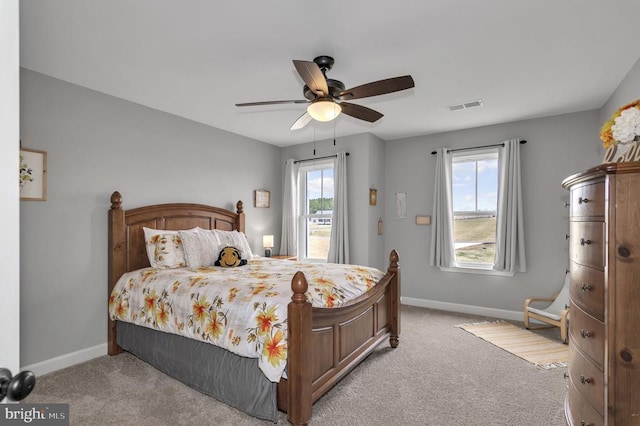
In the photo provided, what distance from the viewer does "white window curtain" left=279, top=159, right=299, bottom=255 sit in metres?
5.49

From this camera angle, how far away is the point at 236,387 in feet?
7.58

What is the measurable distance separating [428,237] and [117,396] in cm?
415

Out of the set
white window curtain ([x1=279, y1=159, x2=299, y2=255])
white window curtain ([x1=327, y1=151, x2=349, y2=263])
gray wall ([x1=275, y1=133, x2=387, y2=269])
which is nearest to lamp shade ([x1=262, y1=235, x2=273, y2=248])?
white window curtain ([x1=279, y1=159, x2=299, y2=255])

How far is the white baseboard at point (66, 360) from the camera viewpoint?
284 centimetres

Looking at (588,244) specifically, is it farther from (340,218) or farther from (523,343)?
(340,218)

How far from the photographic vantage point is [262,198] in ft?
17.3

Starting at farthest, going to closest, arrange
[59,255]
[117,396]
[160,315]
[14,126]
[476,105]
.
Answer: [476,105] < [59,255] < [160,315] < [117,396] < [14,126]

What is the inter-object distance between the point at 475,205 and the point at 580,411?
3.20 meters

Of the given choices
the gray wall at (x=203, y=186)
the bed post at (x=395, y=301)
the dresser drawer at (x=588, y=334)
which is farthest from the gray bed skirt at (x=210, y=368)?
the dresser drawer at (x=588, y=334)

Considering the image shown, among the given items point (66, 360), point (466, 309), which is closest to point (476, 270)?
point (466, 309)

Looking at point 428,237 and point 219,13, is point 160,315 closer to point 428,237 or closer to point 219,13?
point 219,13

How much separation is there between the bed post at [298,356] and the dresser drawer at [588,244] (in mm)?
1544

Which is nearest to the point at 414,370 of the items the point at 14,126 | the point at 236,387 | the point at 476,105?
the point at 236,387

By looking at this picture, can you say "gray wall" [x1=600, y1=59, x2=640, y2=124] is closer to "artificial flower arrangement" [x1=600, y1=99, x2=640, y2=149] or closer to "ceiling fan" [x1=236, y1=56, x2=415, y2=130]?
"artificial flower arrangement" [x1=600, y1=99, x2=640, y2=149]
